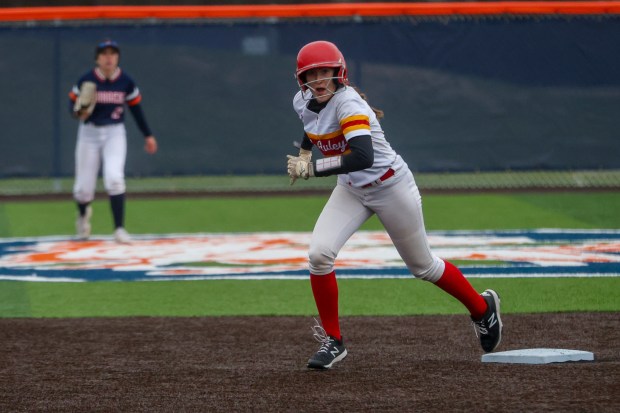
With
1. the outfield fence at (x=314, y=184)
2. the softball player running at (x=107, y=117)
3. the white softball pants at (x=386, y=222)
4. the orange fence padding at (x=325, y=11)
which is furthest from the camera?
the outfield fence at (x=314, y=184)

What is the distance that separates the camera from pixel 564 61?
1727 cm

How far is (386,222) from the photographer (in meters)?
6.86

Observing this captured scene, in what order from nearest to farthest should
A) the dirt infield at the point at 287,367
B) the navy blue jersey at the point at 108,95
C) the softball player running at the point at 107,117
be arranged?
the dirt infield at the point at 287,367
the softball player running at the point at 107,117
the navy blue jersey at the point at 108,95

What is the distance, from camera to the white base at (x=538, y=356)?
650 cm

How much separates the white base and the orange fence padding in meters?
11.1

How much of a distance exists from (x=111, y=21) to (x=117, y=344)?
10.7 meters

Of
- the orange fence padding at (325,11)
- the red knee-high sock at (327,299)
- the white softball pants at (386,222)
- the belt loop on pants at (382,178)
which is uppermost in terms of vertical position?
the orange fence padding at (325,11)

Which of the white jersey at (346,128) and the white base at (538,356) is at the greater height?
the white jersey at (346,128)

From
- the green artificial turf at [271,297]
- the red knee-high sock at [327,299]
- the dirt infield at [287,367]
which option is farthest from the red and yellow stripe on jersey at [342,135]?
the green artificial turf at [271,297]

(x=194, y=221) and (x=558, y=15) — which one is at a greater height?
(x=558, y=15)

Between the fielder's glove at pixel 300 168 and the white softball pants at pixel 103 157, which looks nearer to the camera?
the fielder's glove at pixel 300 168

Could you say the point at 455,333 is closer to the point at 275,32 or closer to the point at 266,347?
the point at 266,347

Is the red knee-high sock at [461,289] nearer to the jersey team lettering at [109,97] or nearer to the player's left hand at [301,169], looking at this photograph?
the player's left hand at [301,169]

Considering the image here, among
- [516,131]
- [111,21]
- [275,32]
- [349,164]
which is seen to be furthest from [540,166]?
[349,164]
